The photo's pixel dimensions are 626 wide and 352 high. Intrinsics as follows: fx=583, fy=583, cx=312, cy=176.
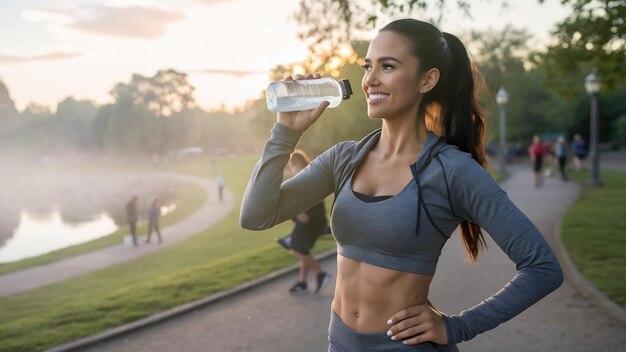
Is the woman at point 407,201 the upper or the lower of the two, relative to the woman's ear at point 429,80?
lower

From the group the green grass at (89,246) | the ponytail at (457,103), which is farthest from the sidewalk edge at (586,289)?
the green grass at (89,246)

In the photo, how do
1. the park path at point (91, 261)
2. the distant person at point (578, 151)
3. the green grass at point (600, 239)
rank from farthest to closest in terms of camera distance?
the distant person at point (578, 151), the park path at point (91, 261), the green grass at point (600, 239)

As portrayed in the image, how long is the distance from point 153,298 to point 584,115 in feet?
149

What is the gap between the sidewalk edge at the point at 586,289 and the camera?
6.42 m

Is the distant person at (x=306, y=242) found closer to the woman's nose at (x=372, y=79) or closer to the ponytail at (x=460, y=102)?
the ponytail at (x=460, y=102)

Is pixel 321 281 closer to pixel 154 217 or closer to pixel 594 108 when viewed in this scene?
pixel 154 217

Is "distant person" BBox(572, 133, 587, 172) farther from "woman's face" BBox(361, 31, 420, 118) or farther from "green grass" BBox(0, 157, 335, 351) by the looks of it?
Result: "woman's face" BBox(361, 31, 420, 118)

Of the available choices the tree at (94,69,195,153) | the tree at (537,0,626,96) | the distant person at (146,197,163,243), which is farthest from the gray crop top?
the tree at (94,69,195,153)

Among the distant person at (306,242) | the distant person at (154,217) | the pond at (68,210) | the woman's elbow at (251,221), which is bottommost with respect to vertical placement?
the pond at (68,210)

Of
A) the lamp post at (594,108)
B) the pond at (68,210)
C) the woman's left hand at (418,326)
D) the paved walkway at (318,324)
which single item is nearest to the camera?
the woman's left hand at (418,326)

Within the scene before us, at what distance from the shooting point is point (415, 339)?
187 cm

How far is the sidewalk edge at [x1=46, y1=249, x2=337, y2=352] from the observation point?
6368 mm

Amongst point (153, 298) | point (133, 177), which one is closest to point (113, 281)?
point (153, 298)

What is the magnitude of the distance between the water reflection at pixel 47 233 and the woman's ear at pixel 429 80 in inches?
905
